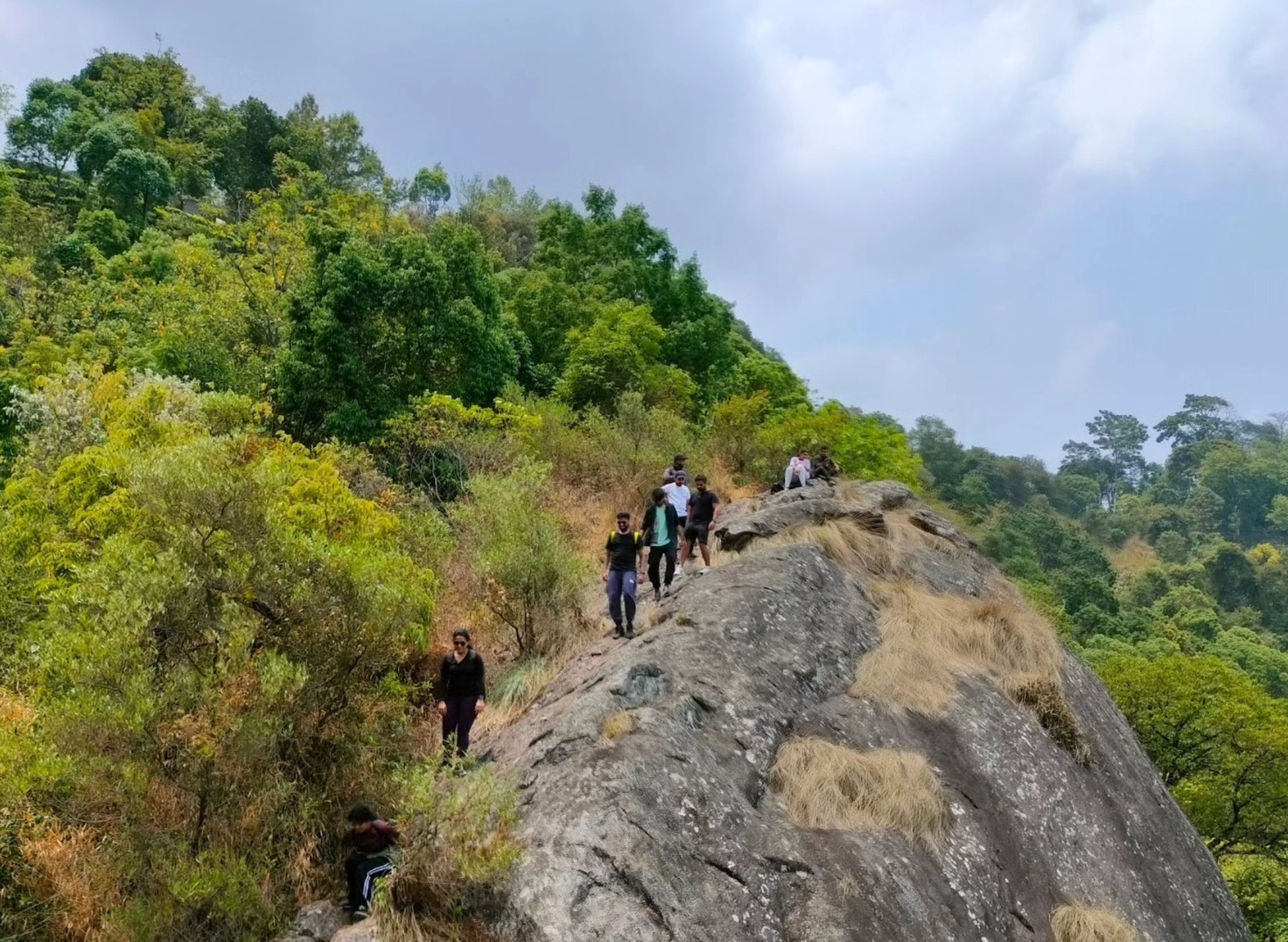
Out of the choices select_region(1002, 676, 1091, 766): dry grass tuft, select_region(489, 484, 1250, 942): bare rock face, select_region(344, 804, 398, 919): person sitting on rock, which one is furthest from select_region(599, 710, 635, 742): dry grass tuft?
select_region(1002, 676, 1091, 766): dry grass tuft

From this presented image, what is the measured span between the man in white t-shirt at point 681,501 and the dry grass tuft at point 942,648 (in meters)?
3.13

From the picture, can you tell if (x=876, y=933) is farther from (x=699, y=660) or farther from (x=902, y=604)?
(x=902, y=604)

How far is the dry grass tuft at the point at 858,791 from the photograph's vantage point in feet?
23.9

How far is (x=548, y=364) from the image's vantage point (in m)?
30.6

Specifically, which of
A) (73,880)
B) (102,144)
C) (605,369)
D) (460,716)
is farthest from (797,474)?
(102,144)

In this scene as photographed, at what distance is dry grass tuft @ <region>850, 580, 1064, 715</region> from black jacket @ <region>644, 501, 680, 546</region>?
3073 mm

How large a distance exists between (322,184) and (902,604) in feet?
154

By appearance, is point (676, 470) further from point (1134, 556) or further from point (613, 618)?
point (1134, 556)

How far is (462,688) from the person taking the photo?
8.43 metres

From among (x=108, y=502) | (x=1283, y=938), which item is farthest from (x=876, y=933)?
(x=1283, y=938)

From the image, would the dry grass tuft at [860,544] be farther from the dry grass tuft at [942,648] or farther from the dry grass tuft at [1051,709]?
the dry grass tuft at [1051,709]

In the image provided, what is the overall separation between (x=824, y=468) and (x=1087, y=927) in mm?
12969

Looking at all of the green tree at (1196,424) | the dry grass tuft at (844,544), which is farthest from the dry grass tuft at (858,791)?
the green tree at (1196,424)

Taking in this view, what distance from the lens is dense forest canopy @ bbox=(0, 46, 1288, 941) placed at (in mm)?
6910
